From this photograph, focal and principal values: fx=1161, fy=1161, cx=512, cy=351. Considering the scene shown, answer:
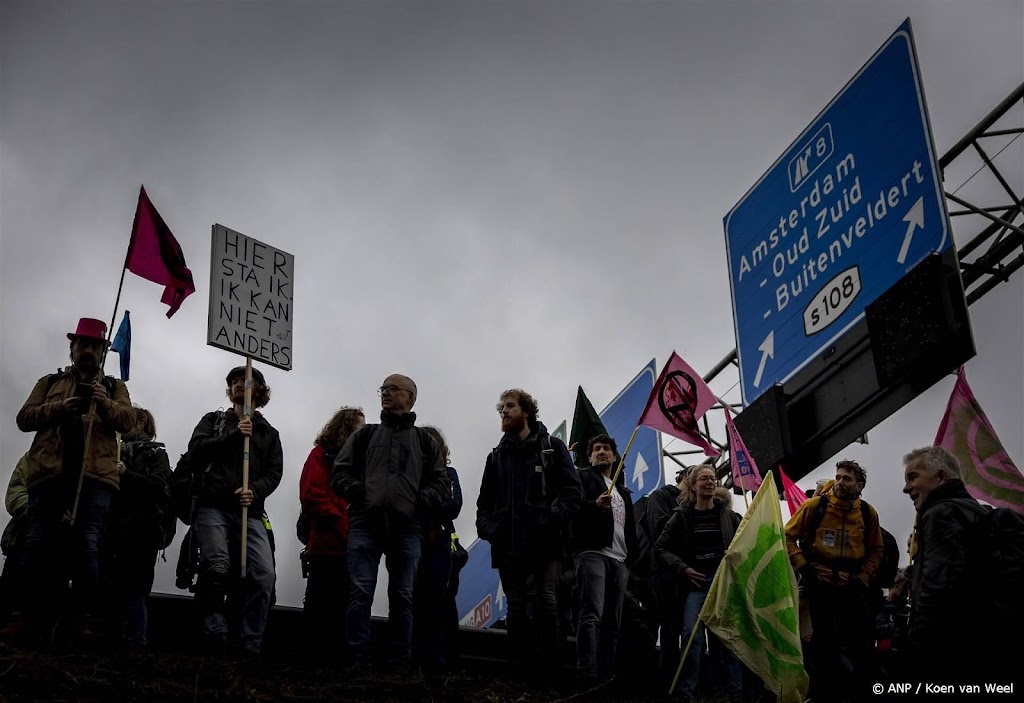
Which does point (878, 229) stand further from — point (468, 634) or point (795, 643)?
point (468, 634)

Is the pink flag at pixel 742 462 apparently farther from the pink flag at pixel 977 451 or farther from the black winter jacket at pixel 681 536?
the black winter jacket at pixel 681 536

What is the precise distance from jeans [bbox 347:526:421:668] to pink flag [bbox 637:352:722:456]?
3.55m

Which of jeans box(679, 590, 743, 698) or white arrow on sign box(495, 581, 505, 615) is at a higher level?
white arrow on sign box(495, 581, 505, 615)

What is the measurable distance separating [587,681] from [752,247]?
6.35 m

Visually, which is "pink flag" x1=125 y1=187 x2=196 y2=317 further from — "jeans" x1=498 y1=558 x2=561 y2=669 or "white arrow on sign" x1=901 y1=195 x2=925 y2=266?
"white arrow on sign" x1=901 y1=195 x2=925 y2=266

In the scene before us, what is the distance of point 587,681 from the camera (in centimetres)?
750

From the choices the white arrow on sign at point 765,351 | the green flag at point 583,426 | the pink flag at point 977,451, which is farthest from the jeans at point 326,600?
the white arrow on sign at point 765,351

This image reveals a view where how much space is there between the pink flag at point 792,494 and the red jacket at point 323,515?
4.54 m

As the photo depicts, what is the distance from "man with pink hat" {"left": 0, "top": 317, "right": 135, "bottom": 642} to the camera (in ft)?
23.3

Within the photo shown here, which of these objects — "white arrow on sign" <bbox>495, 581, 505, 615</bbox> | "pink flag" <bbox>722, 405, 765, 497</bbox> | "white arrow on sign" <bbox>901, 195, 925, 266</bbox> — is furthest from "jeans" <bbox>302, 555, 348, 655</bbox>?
"white arrow on sign" <bbox>495, 581, 505, 615</bbox>

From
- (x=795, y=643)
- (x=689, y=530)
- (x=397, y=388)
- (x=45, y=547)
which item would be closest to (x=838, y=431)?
(x=689, y=530)

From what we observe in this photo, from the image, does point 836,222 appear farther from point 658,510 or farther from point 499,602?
point 499,602

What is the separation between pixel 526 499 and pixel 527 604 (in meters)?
0.70

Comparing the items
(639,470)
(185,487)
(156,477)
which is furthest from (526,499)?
(639,470)
